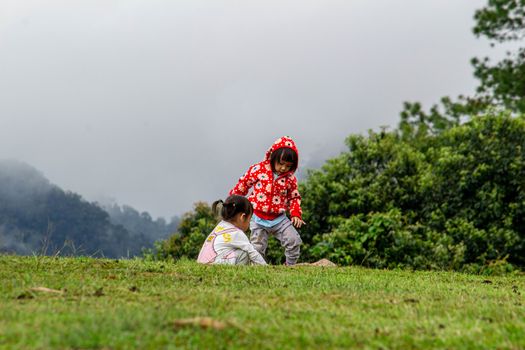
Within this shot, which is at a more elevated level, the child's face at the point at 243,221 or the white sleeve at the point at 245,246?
the child's face at the point at 243,221

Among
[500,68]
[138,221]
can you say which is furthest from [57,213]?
[500,68]

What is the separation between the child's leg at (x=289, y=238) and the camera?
993 cm

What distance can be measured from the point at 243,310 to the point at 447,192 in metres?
14.1

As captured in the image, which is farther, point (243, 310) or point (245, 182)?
point (245, 182)

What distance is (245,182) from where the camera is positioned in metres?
10.0

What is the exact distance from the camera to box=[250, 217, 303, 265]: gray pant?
32.6ft

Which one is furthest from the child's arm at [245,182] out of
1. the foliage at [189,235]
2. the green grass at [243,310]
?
the foliage at [189,235]

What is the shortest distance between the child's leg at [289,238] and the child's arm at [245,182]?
700mm

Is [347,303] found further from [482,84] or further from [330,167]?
[482,84]

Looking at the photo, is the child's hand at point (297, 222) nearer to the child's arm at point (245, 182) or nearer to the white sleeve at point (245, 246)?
the child's arm at point (245, 182)

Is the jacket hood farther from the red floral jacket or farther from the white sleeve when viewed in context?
the white sleeve

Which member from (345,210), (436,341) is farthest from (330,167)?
(436,341)

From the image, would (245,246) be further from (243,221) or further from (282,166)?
(282,166)

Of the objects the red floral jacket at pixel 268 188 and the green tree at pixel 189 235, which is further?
the green tree at pixel 189 235
